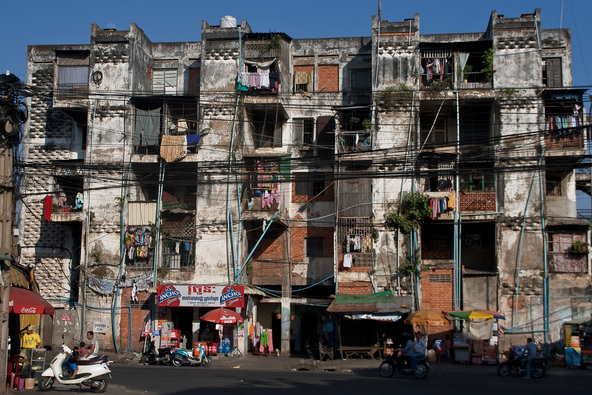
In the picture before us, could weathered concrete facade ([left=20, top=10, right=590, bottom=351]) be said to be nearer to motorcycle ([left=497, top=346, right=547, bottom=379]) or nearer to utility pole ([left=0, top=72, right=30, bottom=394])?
motorcycle ([left=497, top=346, right=547, bottom=379])

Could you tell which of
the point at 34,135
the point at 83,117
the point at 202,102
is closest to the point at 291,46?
the point at 202,102

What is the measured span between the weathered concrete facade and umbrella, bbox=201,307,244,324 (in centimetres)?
222

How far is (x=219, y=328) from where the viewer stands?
2961 cm

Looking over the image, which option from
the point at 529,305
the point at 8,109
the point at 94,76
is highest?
the point at 94,76

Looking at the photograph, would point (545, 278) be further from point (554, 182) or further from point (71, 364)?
point (71, 364)

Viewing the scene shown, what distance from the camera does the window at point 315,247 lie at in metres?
32.3

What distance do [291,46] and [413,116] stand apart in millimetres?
7798

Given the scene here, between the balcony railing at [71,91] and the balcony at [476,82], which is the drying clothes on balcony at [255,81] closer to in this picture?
the balcony railing at [71,91]

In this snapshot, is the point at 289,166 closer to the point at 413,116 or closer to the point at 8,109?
the point at 413,116

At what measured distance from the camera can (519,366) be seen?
74.5 feet

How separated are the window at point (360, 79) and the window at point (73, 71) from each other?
43.9 ft

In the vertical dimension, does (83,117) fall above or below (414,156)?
above

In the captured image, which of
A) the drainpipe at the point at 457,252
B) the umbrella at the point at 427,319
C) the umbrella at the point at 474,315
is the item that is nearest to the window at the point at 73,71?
the drainpipe at the point at 457,252

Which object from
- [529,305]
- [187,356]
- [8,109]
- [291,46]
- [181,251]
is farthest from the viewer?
[291,46]
